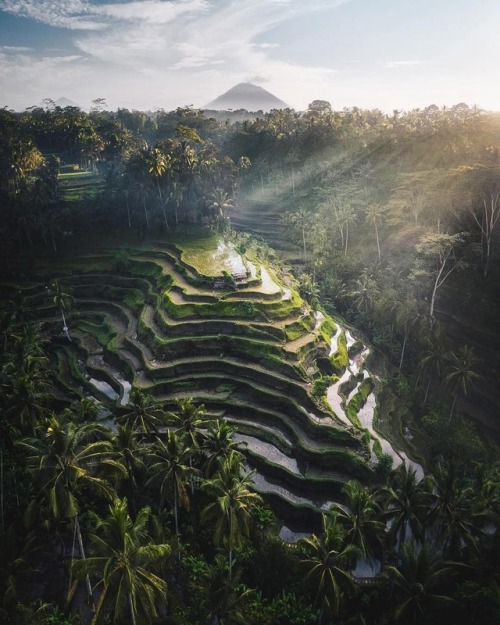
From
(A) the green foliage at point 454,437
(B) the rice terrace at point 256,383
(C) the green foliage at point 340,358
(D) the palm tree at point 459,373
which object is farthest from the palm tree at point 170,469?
(D) the palm tree at point 459,373

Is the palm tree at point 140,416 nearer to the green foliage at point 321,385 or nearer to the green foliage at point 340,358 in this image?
the green foliage at point 321,385

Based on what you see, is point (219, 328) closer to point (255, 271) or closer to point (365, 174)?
point (255, 271)

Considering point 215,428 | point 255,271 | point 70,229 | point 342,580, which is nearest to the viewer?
point 342,580

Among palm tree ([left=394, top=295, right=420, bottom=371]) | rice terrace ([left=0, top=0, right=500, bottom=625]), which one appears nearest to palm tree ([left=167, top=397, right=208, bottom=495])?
rice terrace ([left=0, top=0, right=500, bottom=625])

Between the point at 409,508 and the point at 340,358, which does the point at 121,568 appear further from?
the point at 340,358

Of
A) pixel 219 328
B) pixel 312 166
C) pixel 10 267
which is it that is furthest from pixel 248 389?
pixel 312 166

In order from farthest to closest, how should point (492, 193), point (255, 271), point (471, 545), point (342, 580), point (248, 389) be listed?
point (255, 271), point (492, 193), point (248, 389), point (471, 545), point (342, 580)

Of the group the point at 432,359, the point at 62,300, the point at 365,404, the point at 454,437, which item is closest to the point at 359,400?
the point at 365,404
